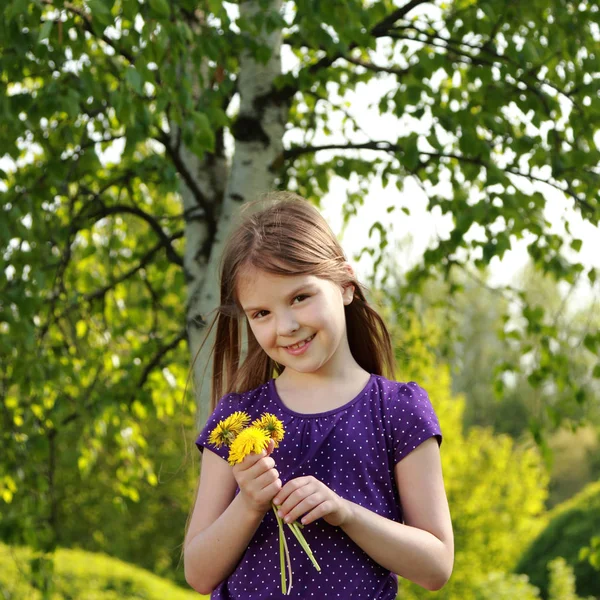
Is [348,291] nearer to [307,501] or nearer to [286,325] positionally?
Result: [286,325]

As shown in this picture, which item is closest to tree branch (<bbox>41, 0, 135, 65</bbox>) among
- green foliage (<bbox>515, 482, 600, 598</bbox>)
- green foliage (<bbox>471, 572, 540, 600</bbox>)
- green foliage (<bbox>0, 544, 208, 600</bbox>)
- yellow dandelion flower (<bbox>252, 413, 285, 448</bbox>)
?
yellow dandelion flower (<bbox>252, 413, 285, 448</bbox>)

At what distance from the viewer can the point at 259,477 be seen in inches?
59.3

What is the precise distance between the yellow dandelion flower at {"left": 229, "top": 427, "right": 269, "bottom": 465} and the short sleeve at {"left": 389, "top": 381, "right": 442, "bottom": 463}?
0.32 m

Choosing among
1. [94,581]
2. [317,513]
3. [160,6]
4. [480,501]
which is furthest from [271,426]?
[480,501]

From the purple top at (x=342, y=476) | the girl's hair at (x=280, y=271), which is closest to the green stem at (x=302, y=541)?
the purple top at (x=342, y=476)

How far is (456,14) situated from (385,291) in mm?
2128

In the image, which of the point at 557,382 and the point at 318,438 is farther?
the point at 557,382

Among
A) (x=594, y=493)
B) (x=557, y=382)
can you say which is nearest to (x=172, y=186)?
(x=557, y=382)

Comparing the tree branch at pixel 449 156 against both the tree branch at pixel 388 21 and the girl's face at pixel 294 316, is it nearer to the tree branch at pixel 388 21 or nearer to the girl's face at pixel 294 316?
the tree branch at pixel 388 21

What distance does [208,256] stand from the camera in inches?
155

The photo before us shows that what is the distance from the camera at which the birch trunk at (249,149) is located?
12.0 feet

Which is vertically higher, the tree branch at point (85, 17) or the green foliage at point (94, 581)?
the tree branch at point (85, 17)

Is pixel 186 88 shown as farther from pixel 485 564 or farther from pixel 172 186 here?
pixel 485 564

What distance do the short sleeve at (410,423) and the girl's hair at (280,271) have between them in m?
0.23
